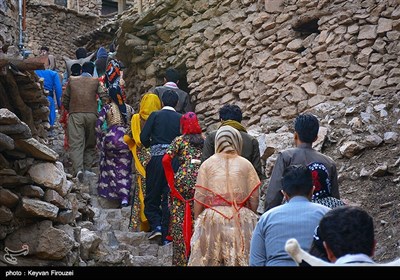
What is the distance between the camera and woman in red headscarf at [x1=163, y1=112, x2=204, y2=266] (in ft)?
23.2

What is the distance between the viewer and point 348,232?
353 cm

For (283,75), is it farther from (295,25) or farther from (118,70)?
(118,70)

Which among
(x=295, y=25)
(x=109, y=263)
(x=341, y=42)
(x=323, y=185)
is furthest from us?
(x=295, y=25)

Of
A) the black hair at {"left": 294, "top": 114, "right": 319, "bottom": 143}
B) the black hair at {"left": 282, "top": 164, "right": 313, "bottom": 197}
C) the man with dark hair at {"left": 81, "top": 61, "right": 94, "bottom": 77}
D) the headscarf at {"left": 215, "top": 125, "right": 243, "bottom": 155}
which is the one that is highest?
the man with dark hair at {"left": 81, "top": 61, "right": 94, "bottom": 77}

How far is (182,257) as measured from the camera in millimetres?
7109

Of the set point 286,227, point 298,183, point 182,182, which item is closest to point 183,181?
point 182,182

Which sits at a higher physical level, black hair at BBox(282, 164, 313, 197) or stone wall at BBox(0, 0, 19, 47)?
stone wall at BBox(0, 0, 19, 47)

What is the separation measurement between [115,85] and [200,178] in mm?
4445

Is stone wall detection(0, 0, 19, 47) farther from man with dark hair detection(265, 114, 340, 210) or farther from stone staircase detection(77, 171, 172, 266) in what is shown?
man with dark hair detection(265, 114, 340, 210)

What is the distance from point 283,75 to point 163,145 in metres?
3.03

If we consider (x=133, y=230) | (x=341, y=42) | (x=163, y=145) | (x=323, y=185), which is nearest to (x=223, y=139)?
(x=323, y=185)

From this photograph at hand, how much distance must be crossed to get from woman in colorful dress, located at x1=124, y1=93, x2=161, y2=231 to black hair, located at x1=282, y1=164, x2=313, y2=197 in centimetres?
431

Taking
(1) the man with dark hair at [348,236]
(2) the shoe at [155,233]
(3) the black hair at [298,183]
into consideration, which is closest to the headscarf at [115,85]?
(2) the shoe at [155,233]

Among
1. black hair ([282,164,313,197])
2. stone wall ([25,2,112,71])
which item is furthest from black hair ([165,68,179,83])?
stone wall ([25,2,112,71])
